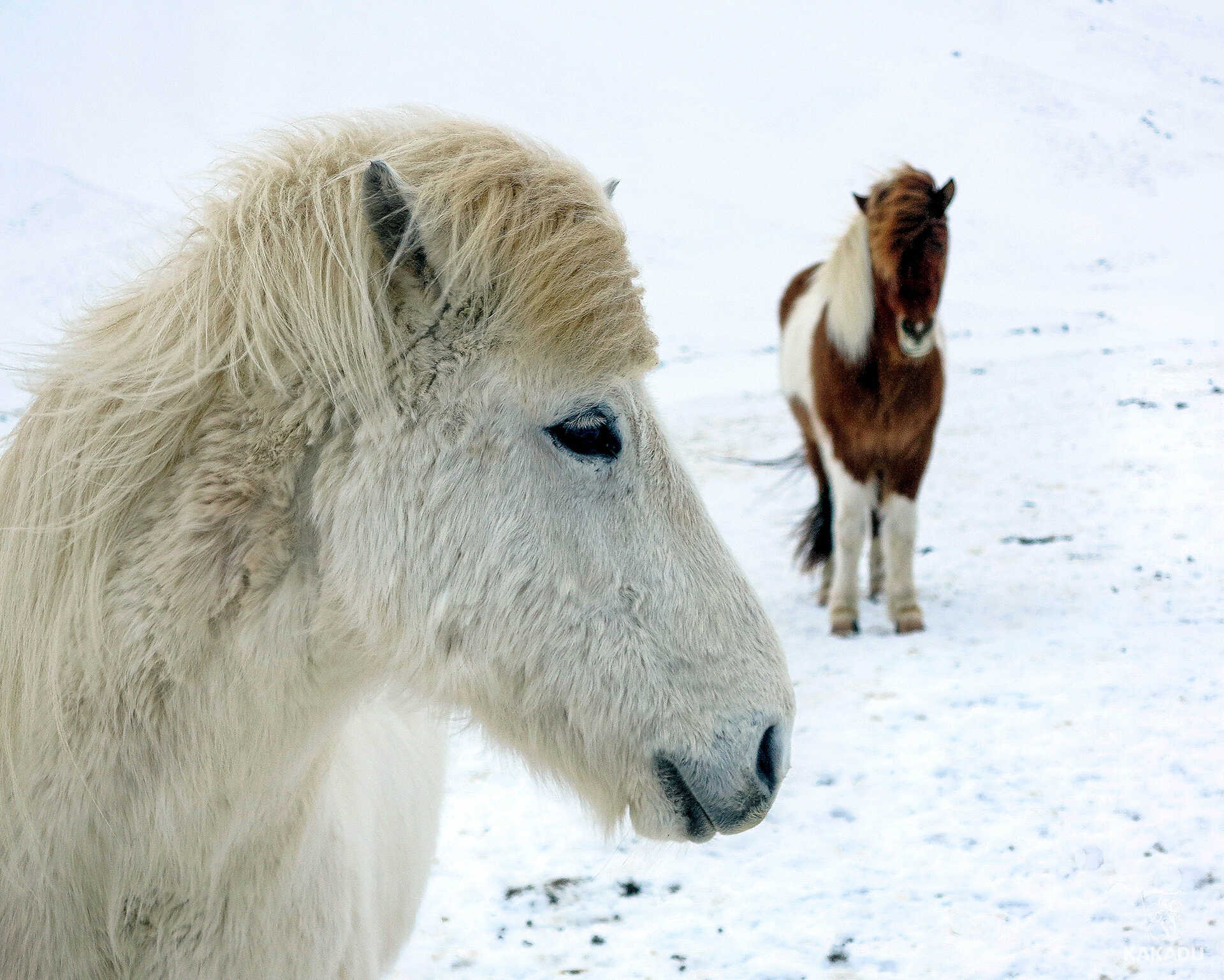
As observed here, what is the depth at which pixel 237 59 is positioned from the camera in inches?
1586

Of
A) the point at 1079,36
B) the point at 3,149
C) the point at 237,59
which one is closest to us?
the point at 3,149

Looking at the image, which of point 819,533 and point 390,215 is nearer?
point 390,215

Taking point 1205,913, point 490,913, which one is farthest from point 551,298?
point 1205,913

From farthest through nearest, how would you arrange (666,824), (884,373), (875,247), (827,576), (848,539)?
(827,576)
(848,539)
(884,373)
(875,247)
(666,824)

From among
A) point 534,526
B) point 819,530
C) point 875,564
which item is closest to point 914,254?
point 819,530

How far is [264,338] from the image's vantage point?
4.57 ft

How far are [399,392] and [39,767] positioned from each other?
0.76 m

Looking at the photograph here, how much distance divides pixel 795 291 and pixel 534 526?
6241 mm

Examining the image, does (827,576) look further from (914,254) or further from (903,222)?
(903,222)

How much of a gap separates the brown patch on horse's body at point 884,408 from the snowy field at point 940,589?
0.95 meters

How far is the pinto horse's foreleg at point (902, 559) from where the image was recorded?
5.46 meters

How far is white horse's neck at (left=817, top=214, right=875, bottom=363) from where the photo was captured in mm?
5363

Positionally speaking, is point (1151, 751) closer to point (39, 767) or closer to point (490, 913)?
point (490, 913)

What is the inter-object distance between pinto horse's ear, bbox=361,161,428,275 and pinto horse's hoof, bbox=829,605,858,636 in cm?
457
